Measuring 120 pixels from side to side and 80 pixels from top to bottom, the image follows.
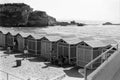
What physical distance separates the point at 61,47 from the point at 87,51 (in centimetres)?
365

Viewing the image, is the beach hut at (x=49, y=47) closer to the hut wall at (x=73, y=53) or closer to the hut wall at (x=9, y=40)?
the hut wall at (x=73, y=53)

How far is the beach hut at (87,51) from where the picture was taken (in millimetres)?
15793

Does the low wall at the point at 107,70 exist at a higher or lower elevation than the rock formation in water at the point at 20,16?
lower

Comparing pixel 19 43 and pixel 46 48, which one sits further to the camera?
pixel 19 43

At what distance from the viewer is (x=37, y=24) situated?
5416cm

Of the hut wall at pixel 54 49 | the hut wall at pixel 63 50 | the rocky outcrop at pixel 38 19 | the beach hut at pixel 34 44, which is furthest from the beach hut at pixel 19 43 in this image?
the rocky outcrop at pixel 38 19

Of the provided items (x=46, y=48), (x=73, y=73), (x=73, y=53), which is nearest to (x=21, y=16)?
(x=46, y=48)

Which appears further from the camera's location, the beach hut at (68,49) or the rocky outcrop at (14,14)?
the rocky outcrop at (14,14)

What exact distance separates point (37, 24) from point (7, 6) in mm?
16620

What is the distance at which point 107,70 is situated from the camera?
395cm

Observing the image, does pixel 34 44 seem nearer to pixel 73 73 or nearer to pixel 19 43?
pixel 19 43

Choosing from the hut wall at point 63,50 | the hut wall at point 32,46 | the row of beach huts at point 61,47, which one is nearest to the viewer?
the row of beach huts at point 61,47

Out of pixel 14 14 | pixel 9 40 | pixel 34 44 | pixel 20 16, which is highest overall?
pixel 14 14

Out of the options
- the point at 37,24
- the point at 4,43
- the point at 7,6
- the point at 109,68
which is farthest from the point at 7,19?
the point at 109,68
